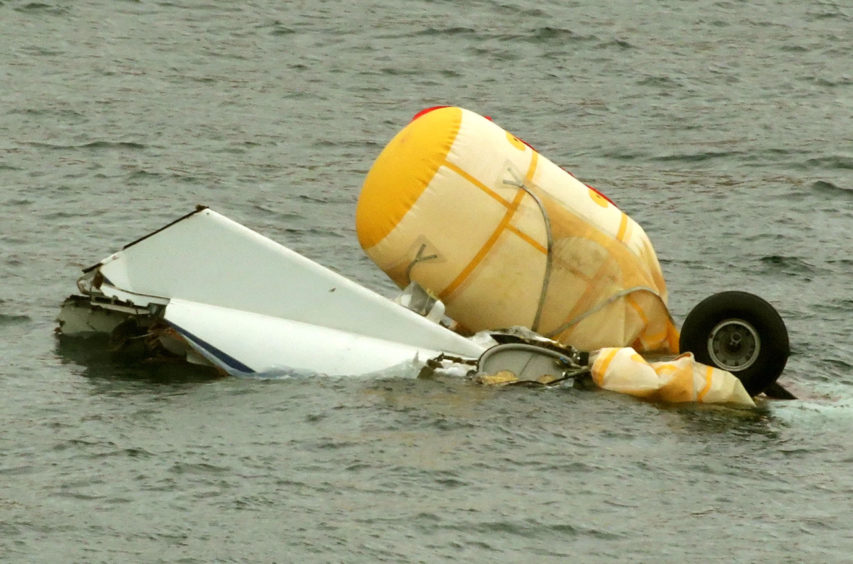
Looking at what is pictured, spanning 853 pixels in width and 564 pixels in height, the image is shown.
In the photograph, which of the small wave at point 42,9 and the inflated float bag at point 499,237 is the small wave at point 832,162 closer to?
the inflated float bag at point 499,237

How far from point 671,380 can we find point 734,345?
0.55 meters

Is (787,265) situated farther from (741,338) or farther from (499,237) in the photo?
(499,237)

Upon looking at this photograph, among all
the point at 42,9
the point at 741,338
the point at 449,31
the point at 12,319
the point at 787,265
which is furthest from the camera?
the point at 449,31

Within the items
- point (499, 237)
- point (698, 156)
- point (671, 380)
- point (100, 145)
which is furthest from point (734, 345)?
point (100, 145)

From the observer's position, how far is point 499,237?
1114cm

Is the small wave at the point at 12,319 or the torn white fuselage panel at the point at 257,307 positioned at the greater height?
the torn white fuselage panel at the point at 257,307

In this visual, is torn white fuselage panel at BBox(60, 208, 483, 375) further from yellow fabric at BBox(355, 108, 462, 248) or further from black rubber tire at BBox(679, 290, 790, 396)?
black rubber tire at BBox(679, 290, 790, 396)

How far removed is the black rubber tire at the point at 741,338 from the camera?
35.5 feet

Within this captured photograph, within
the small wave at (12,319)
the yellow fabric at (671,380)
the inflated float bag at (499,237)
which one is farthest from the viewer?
the small wave at (12,319)

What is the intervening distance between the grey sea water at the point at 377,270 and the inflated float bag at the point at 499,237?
79 cm

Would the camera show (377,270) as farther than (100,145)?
No

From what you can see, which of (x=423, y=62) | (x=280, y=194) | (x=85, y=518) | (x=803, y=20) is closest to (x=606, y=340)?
(x=85, y=518)

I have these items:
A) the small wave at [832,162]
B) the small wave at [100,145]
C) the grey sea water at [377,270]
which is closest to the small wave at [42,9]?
the grey sea water at [377,270]

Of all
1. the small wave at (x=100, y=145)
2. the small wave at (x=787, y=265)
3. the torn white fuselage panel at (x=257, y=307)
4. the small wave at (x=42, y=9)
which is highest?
the small wave at (x=42, y=9)
